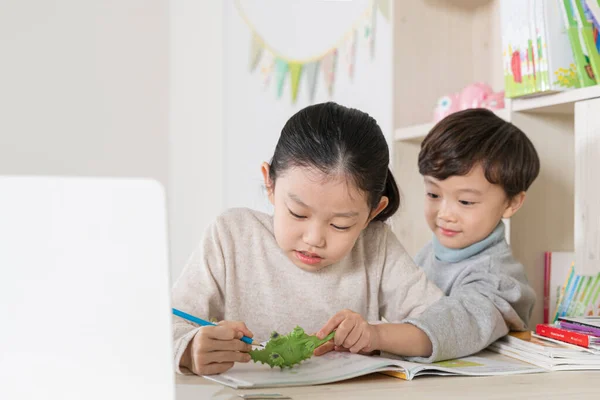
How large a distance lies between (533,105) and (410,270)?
509 millimetres

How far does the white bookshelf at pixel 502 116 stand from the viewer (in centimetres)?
138

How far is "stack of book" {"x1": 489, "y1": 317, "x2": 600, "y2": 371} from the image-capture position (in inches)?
39.3

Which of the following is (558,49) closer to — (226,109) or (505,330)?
(505,330)

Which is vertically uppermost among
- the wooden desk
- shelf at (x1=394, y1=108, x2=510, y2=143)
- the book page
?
shelf at (x1=394, y1=108, x2=510, y2=143)

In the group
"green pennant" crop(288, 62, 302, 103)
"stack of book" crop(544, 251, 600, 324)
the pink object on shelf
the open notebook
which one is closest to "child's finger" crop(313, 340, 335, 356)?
the open notebook

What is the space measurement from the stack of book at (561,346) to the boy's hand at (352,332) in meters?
0.22

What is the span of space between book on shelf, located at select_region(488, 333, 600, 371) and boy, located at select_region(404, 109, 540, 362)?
0.31ft

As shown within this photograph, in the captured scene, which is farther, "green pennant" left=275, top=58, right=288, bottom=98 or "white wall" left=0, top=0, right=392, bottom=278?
"white wall" left=0, top=0, right=392, bottom=278

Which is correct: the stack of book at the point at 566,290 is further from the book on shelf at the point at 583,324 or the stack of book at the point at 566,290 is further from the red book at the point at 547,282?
the book on shelf at the point at 583,324

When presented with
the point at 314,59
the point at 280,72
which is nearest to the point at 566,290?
the point at 314,59

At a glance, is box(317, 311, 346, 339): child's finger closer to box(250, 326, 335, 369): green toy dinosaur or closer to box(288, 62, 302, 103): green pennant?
box(250, 326, 335, 369): green toy dinosaur

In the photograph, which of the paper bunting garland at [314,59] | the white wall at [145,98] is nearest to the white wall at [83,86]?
the white wall at [145,98]

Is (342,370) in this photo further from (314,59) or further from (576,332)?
(314,59)

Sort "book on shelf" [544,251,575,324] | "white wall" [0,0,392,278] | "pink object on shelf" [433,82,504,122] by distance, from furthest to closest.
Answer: "white wall" [0,0,392,278] < "pink object on shelf" [433,82,504,122] < "book on shelf" [544,251,575,324]
